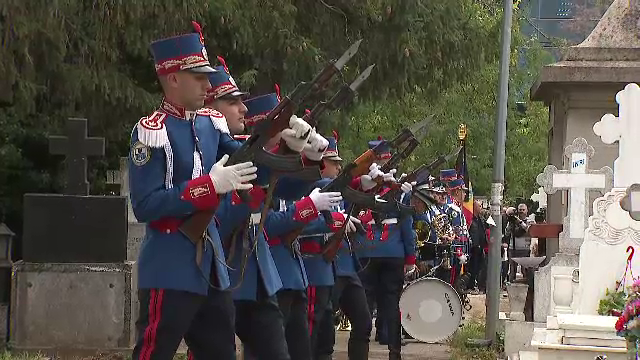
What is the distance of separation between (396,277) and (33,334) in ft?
11.3

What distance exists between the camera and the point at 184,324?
221 inches

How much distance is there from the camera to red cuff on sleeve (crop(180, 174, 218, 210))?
5.48 m

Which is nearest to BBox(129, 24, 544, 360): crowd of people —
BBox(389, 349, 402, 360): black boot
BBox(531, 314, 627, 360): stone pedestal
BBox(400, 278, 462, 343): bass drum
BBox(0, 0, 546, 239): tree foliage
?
BBox(531, 314, 627, 360): stone pedestal

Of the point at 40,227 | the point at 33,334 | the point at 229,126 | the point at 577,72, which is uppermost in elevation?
the point at 577,72

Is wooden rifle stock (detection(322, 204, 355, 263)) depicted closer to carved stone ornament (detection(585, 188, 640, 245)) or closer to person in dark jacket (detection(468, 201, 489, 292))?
carved stone ornament (detection(585, 188, 640, 245))

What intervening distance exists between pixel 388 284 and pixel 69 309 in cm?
307

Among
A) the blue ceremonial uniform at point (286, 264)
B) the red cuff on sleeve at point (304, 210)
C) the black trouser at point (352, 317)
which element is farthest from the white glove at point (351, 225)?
the red cuff on sleeve at point (304, 210)

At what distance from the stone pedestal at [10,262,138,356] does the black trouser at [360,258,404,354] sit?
2.36 m

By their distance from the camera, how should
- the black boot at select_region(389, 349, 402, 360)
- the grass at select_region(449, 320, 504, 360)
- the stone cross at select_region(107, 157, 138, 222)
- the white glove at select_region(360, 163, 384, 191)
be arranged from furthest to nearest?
the stone cross at select_region(107, 157, 138, 222), the grass at select_region(449, 320, 504, 360), the black boot at select_region(389, 349, 402, 360), the white glove at select_region(360, 163, 384, 191)

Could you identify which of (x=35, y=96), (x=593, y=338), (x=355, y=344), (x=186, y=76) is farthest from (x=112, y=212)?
(x=186, y=76)

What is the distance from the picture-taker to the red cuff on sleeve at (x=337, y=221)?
8.66 meters

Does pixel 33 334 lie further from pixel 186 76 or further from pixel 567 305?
pixel 186 76

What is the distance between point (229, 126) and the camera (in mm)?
6684

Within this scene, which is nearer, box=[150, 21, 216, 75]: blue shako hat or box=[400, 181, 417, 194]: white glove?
box=[150, 21, 216, 75]: blue shako hat
